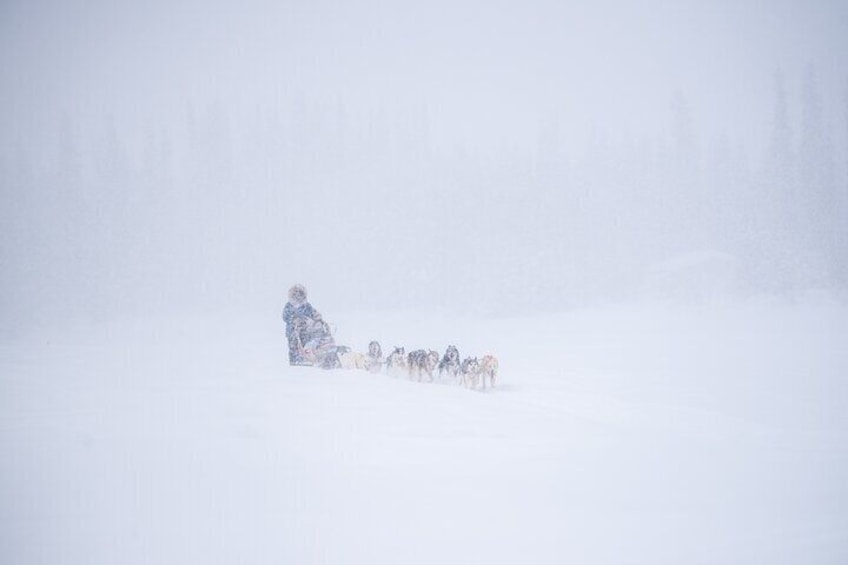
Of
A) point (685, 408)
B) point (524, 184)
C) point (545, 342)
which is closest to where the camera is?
point (685, 408)

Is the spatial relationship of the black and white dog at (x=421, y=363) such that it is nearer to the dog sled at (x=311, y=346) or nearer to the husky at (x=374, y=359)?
the husky at (x=374, y=359)

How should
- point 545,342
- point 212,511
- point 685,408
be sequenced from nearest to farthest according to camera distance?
point 212,511 → point 685,408 → point 545,342

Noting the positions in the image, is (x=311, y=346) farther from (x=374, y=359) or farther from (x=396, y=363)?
(x=396, y=363)

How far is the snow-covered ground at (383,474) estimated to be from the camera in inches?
174

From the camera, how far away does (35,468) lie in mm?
4770

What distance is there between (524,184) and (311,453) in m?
46.7

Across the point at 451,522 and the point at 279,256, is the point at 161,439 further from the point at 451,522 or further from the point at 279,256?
the point at 279,256

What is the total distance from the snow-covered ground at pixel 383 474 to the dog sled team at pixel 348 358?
166cm

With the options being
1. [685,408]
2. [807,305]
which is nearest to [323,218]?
[807,305]

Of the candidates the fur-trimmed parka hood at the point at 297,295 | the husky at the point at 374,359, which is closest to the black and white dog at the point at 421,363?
the husky at the point at 374,359

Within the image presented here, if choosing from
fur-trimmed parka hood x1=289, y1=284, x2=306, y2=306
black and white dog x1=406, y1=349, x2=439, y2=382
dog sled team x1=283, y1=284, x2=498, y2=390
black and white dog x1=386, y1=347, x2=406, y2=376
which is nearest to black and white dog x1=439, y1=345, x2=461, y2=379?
dog sled team x1=283, y1=284, x2=498, y2=390

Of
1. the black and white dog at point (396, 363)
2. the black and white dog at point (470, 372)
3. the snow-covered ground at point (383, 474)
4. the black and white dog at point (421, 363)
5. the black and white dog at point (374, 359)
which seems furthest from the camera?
the black and white dog at point (374, 359)

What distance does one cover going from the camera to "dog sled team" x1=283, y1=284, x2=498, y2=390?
12492 mm

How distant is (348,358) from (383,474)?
7.25 m
